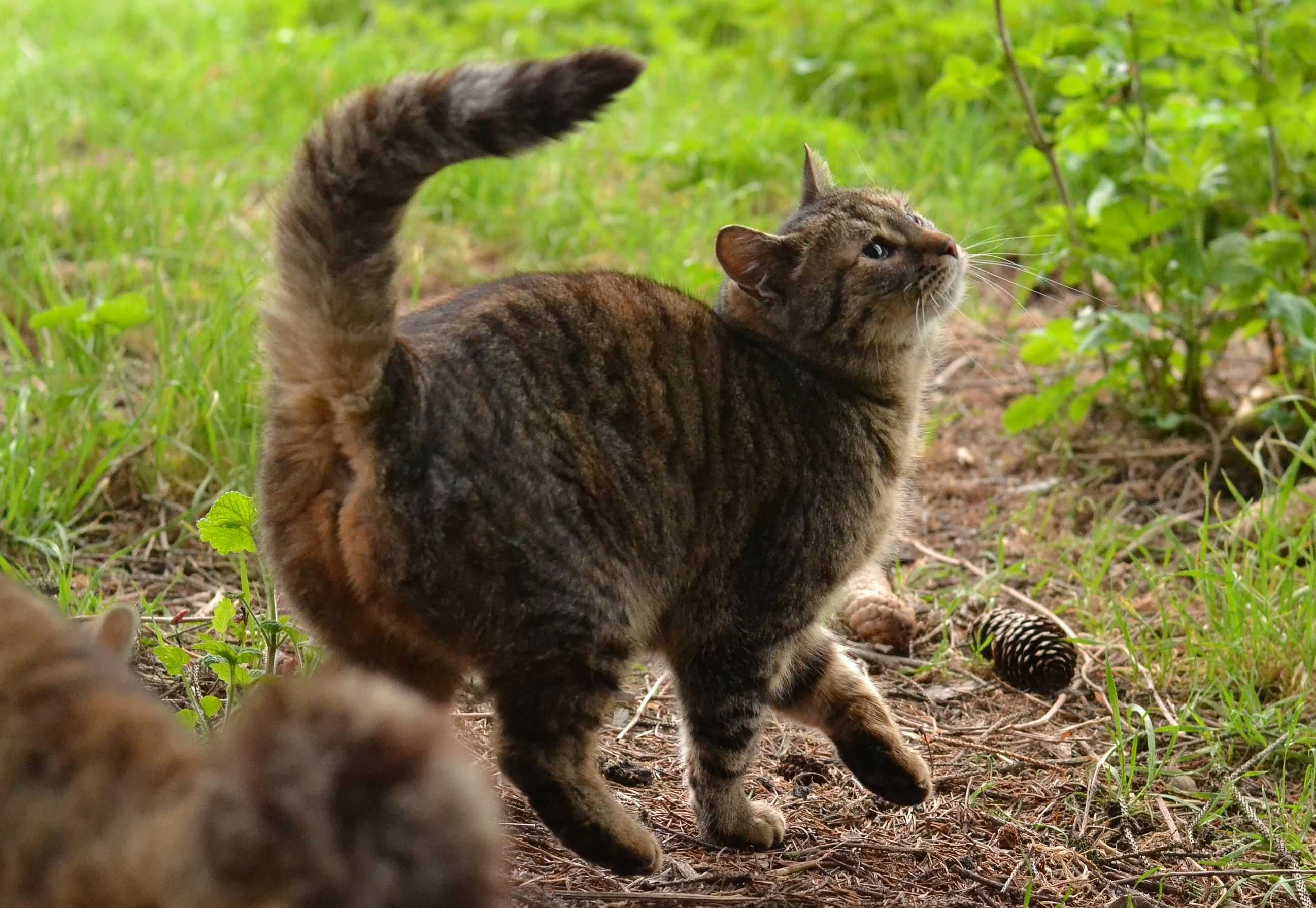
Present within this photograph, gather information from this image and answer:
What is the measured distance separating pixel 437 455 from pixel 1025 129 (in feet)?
10.0

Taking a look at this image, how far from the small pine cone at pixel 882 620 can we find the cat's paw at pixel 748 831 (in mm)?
950

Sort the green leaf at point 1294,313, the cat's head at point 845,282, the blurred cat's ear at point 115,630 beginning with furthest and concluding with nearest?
the green leaf at point 1294,313, the cat's head at point 845,282, the blurred cat's ear at point 115,630

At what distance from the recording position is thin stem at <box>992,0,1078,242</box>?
4.36 m

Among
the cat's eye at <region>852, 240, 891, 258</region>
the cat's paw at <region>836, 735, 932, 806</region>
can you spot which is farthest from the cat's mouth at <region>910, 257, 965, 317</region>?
the cat's paw at <region>836, 735, 932, 806</region>

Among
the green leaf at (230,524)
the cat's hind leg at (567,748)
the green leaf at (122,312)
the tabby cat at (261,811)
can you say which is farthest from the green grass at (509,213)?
the tabby cat at (261,811)

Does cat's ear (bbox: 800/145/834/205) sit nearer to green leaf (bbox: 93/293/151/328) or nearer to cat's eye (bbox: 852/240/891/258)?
cat's eye (bbox: 852/240/891/258)

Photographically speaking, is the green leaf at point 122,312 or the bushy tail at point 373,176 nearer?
the bushy tail at point 373,176

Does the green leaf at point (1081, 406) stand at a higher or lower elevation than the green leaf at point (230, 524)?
lower

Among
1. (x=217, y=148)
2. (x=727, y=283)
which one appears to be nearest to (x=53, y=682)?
(x=727, y=283)

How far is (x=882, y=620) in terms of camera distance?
3736mm

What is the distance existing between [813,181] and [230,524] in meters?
1.69

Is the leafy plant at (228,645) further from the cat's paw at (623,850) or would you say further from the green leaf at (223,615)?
the cat's paw at (623,850)

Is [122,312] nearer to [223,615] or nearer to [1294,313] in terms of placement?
[223,615]

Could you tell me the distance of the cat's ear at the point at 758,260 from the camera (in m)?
3.22
